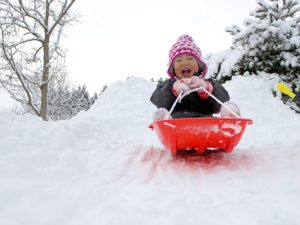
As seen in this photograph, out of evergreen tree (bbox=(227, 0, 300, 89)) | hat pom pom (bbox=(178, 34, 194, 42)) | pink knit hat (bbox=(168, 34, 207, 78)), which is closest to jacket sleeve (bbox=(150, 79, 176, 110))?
pink knit hat (bbox=(168, 34, 207, 78))

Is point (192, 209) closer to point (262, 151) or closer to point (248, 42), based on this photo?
point (262, 151)

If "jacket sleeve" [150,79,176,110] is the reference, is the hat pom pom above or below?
above

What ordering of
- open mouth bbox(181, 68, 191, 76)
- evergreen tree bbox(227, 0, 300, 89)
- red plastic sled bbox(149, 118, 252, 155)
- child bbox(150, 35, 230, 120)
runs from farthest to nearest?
evergreen tree bbox(227, 0, 300, 89) < open mouth bbox(181, 68, 191, 76) < child bbox(150, 35, 230, 120) < red plastic sled bbox(149, 118, 252, 155)

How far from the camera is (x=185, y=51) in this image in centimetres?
336

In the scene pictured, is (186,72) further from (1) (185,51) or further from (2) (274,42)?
(2) (274,42)

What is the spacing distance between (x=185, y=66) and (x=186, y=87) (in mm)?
552

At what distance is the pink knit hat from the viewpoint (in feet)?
11.1

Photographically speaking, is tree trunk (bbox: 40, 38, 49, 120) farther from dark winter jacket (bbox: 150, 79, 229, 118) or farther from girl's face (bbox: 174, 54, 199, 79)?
dark winter jacket (bbox: 150, 79, 229, 118)

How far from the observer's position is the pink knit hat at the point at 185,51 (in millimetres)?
3377

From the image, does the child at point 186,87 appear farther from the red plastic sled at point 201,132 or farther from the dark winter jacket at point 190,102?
the red plastic sled at point 201,132

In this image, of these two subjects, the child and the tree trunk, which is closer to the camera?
the child

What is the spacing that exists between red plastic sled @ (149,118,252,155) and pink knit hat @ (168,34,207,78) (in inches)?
41.5

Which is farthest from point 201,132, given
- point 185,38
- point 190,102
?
point 185,38

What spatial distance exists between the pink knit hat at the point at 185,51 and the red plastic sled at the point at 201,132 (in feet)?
3.46
